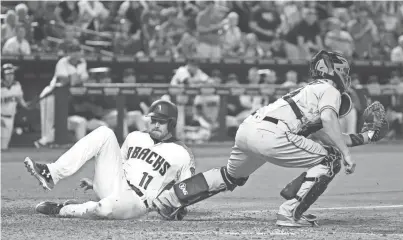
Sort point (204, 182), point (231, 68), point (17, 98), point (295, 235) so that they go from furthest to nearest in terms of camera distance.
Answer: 1. point (231, 68)
2. point (17, 98)
3. point (204, 182)
4. point (295, 235)

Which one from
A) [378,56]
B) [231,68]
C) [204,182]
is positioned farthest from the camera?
[378,56]

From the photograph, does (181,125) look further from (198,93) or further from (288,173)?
(288,173)

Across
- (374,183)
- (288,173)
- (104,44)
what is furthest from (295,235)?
(104,44)

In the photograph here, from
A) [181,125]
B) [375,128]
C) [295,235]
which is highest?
[375,128]

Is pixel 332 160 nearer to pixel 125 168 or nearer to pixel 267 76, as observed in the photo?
pixel 125 168

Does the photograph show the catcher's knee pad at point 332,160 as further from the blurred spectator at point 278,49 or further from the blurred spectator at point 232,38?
the blurred spectator at point 278,49

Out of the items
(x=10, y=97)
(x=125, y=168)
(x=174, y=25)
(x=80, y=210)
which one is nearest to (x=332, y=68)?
(x=125, y=168)

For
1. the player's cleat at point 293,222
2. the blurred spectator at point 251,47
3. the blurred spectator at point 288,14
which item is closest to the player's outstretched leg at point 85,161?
the player's cleat at point 293,222
